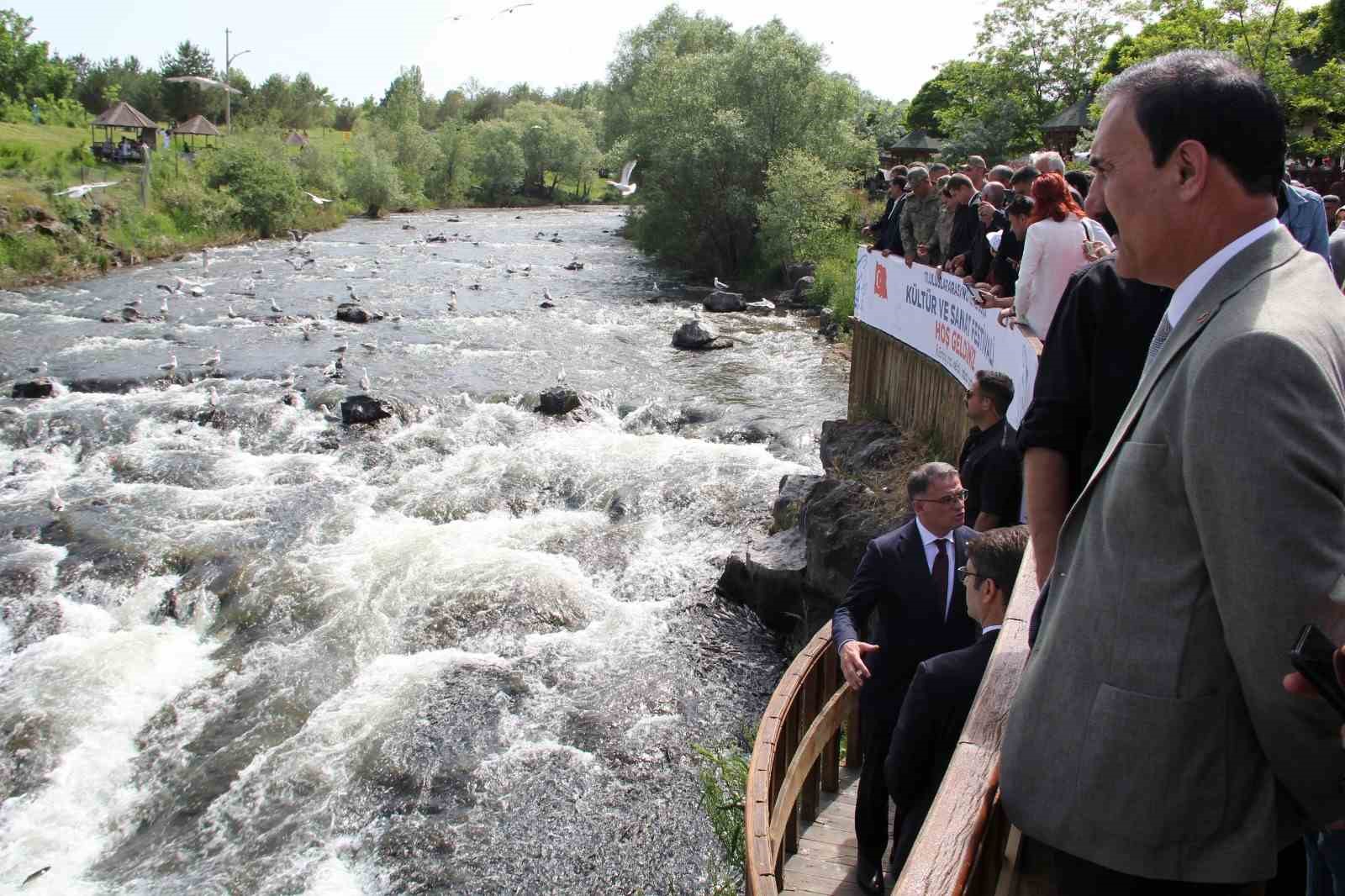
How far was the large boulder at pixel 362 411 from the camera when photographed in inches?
650

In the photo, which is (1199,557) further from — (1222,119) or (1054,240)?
(1054,240)

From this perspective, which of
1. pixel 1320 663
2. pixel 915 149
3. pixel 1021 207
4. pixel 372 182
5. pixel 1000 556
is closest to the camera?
pixel 1320 663

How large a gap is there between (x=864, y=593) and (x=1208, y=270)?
3070 mm

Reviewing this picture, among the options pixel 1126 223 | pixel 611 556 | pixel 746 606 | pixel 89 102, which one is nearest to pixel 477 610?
pixel 611 556

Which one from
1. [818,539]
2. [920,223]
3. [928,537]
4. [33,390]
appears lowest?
[33,390]

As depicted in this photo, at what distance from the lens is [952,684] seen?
3475 mm

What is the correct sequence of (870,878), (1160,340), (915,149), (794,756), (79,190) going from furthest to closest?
(915,149)
(79,190)
(794,756)
(870,878)
(1160,340)

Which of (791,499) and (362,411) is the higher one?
(791,499)

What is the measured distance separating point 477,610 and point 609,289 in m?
21.3

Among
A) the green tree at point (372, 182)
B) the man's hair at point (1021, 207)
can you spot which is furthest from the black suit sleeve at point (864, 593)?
the green tree at point (372, 182)

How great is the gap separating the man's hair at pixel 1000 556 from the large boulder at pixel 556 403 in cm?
1394

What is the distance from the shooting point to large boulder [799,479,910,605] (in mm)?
9805

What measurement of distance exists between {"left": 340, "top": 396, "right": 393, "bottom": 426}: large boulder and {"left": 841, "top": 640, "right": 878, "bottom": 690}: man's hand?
1331 centimetres

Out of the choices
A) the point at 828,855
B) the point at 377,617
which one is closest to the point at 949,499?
the point at 828,855
